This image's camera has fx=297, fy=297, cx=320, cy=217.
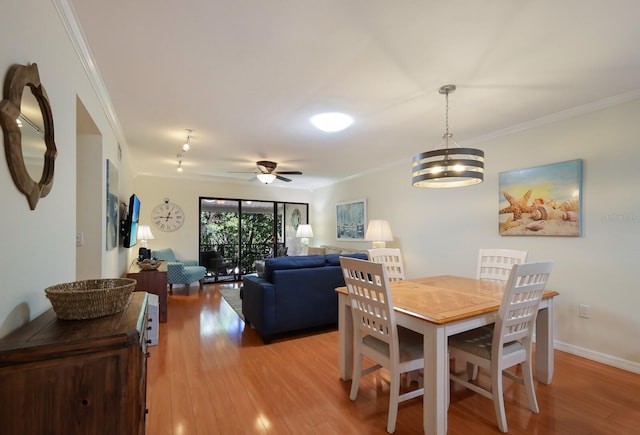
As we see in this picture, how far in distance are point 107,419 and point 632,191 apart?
12.9 feet

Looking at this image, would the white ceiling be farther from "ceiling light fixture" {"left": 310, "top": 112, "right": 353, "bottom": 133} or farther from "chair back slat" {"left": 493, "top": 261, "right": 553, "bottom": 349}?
"chair back slat" {"left": 493, "top": 261, "right": 553, "bottom": 349}

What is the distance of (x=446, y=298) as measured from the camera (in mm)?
2146

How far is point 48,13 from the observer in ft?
4.69

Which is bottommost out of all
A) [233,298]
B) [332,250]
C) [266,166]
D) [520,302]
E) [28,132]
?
[233,298]

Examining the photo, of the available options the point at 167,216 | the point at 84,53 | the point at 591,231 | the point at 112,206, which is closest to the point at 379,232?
the point at 591,231

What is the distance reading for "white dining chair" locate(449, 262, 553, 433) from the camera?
5.92ft

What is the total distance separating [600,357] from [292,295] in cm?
302

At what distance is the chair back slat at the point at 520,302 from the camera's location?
1.78 metres

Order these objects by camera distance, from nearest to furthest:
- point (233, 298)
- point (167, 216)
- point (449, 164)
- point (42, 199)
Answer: point (42, 199), point (449, 164), point (233, 298), point (167, 216)

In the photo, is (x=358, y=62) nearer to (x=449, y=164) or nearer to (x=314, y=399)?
(x=449, y=164)

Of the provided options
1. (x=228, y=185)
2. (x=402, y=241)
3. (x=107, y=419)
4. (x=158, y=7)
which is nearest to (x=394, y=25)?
(x=158, y=7)

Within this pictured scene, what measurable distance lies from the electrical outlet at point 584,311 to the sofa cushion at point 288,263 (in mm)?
2629

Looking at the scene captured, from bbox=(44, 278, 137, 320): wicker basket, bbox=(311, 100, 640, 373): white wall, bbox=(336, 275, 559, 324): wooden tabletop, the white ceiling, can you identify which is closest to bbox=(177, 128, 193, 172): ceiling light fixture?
the white ceiling

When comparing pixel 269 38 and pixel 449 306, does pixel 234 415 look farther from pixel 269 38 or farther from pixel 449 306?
pixel 269 38
